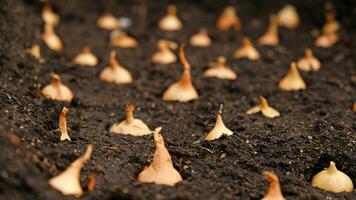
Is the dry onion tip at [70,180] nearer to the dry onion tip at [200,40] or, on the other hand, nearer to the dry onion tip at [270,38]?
the dry onion tip at [200,40]

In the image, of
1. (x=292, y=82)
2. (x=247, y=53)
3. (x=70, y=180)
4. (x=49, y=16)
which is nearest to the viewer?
(x=70, y=180)

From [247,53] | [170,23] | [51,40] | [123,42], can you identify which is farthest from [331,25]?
[51,40]

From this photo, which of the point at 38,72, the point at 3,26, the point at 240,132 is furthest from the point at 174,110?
the point at 3,26

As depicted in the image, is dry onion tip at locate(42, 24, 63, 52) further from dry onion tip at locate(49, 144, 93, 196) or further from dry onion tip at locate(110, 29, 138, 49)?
dry onion tip at locate(49, 144, 93, 196)

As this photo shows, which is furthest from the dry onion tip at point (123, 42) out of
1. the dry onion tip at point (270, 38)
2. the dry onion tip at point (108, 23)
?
the dry onion tip at point (270, 38)

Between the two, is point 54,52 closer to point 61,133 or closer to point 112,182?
point 61,133

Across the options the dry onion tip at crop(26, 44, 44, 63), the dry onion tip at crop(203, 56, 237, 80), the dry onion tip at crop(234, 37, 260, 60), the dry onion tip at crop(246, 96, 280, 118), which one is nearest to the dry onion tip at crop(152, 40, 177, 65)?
the dry onion tip at crop(203, 56, 237, 80)

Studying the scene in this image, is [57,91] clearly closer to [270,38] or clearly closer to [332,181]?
[332,181]
